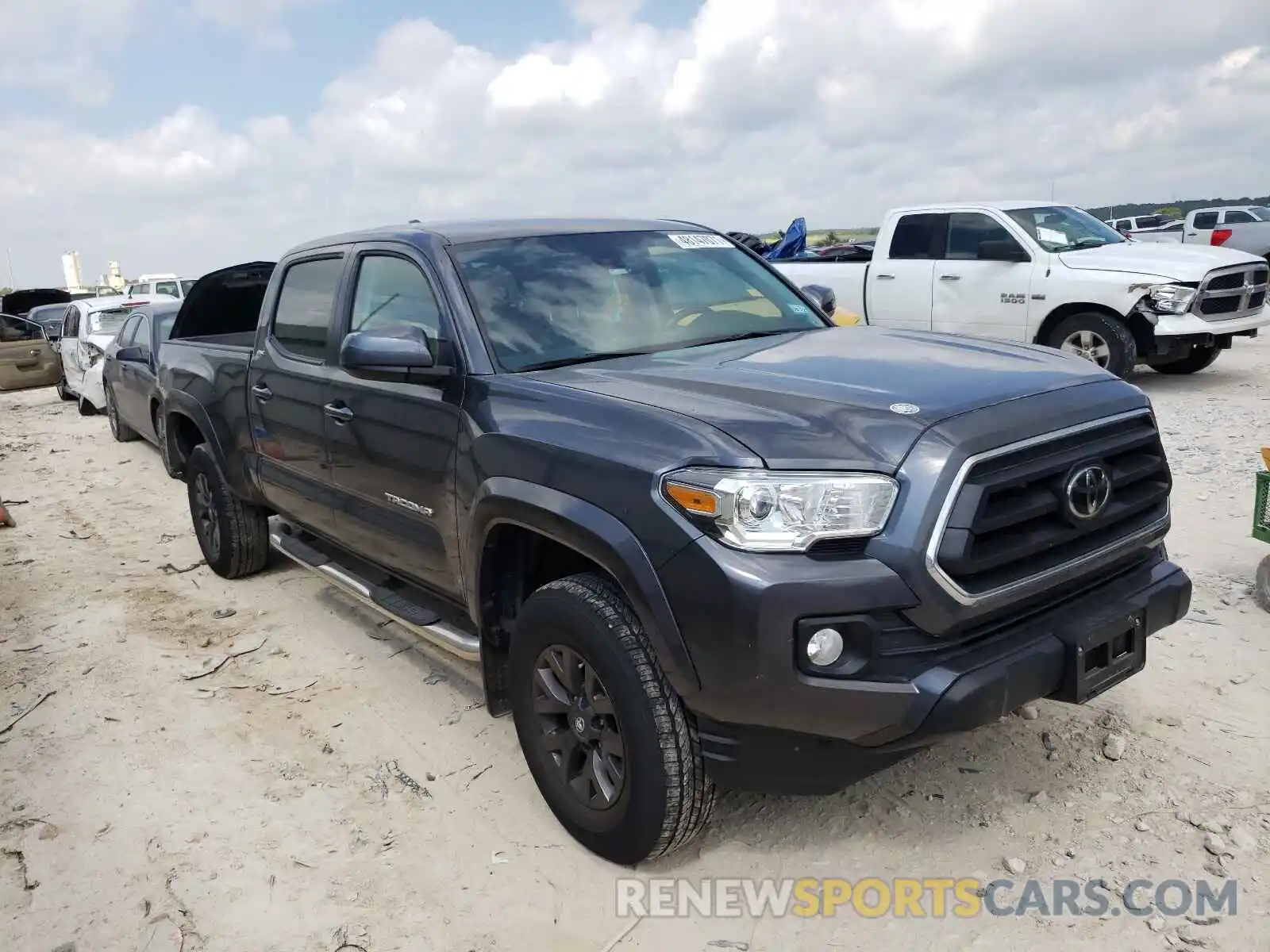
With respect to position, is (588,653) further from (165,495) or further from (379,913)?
(165,495)

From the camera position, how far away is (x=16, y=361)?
16469 millimetres

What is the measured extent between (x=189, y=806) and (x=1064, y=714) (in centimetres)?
314

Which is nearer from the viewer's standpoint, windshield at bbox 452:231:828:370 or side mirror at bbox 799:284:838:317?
windshield at bbox 452:231:828:370

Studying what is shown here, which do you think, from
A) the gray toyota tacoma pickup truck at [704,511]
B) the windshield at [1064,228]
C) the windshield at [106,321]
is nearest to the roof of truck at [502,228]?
the gray toyota tacoma pickup truck at [704,511]

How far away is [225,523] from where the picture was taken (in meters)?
5.70

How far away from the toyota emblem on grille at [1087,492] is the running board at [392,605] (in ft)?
6.30

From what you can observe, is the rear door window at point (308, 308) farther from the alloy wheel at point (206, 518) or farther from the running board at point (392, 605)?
the alloy wheel at point (206, 518)

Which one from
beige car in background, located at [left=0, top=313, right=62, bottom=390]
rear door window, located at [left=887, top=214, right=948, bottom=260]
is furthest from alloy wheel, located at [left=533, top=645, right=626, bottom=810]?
beige car in background, located at [left=0, top=313, right=62, bottom=390]

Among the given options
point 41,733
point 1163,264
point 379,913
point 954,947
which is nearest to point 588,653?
point 379,913

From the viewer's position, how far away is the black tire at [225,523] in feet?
18.6

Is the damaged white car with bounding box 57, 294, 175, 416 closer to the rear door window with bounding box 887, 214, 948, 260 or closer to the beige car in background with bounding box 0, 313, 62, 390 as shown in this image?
the beige car in background with bounding box 0, 313, 62, 390

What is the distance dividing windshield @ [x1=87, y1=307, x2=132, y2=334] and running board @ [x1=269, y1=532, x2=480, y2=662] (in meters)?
10.2

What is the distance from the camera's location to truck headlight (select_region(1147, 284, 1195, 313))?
9.16 metres

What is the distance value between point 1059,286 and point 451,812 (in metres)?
8.38
